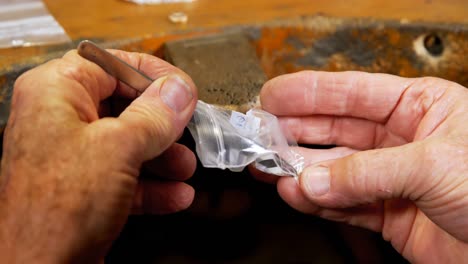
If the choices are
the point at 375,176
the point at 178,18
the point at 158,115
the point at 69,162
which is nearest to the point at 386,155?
the point at 375,176

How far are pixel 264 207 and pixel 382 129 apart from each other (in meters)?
0.41

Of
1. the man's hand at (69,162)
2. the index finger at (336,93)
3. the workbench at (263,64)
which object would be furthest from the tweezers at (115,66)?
the workbench at (263,64)

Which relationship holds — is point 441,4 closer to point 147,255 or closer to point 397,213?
point 397,213

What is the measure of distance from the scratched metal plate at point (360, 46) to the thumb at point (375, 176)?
0.49 metres

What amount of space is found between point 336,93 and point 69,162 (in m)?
0.55

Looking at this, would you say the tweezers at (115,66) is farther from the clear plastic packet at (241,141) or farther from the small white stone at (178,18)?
the small white stone at (178,18)

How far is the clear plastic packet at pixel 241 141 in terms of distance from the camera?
779 mm

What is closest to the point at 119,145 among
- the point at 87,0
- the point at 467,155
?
the point at 467,155

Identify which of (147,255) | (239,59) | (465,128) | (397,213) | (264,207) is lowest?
(147,255)

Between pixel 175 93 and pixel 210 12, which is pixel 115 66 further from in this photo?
pixel 210 12

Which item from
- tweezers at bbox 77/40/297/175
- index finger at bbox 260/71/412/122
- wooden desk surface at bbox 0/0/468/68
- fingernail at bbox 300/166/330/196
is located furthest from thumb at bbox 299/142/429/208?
wooden desk surface at bbox 0/0/468/68

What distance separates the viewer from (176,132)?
0.66m

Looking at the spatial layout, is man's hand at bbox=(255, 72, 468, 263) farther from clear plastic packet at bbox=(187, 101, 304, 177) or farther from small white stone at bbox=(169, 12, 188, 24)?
small white stone at bbox=(169, 12, 188, 24)

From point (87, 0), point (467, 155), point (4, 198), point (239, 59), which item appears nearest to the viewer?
point (4, 198)
